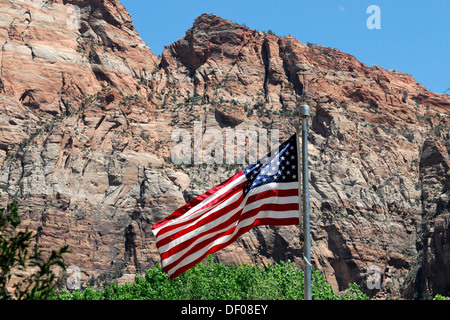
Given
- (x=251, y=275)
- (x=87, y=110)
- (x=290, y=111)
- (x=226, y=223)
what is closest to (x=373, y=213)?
(x=290, y=111)

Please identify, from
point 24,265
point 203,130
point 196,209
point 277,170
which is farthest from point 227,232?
point 203,130

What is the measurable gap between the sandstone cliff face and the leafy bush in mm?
34834

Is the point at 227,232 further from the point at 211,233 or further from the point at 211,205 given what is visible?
the point at 211,205

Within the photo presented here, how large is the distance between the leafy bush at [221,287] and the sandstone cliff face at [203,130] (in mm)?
34834

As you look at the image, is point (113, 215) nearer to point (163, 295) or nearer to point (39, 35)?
point (39, 35)

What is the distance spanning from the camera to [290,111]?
132 m

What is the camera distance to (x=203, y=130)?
124875 millimetres

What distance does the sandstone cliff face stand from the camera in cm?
10344

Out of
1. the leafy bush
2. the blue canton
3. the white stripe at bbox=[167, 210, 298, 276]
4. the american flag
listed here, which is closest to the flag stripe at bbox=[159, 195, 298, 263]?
the american flag

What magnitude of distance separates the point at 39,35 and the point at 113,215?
41995 millimetres

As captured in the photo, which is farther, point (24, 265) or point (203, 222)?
point (203, 222)

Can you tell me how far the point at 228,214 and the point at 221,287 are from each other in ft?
133
